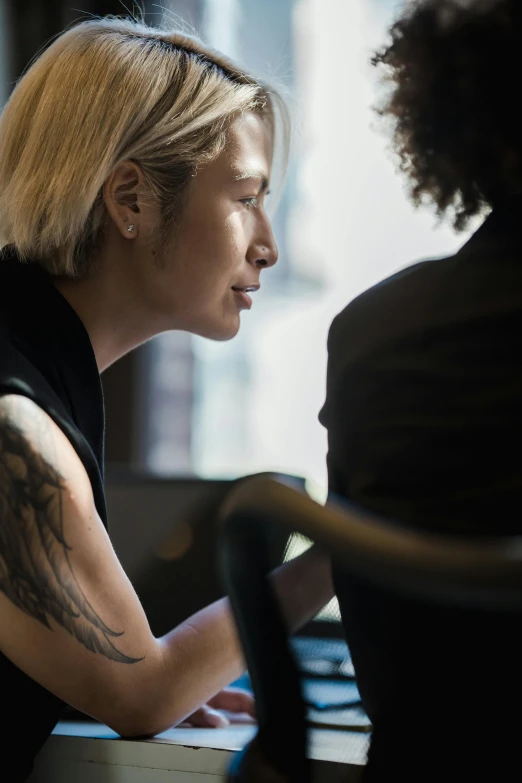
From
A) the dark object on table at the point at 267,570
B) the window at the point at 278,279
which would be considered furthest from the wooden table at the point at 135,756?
the window at the point at 278,279

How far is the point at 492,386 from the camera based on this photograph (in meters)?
0.53

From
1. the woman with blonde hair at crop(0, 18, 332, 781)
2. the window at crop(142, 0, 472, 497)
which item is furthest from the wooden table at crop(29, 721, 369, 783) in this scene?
the window at crop(142, 0, 472, 497)

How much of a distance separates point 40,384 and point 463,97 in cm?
51

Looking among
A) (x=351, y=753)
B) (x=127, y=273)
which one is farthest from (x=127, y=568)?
(x=351, y=753)

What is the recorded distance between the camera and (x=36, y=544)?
82 centimetres

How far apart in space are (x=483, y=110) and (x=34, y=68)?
0.72 meters

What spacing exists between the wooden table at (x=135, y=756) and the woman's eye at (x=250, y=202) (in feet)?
2.06

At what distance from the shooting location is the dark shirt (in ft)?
1.66

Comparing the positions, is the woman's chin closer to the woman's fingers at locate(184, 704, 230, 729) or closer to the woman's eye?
the woman's eye

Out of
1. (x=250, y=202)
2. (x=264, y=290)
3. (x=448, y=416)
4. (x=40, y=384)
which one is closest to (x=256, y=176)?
(x=250, y=202)

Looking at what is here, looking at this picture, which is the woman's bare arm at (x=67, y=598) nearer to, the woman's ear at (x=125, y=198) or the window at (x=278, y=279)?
the woman's ear at (x=125, y=198)

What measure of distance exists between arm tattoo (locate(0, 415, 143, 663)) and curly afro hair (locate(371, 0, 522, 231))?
445 millimetres

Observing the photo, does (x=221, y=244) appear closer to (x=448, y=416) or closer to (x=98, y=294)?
(x=98, y=294)

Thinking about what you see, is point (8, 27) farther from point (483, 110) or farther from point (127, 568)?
point (483, 110)
